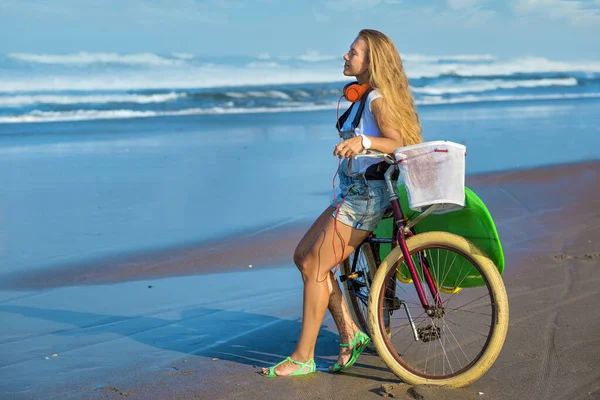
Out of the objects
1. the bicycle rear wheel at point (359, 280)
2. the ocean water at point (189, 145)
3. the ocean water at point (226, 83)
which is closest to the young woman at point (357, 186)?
the bicycle rear wheel at point (359, 280)

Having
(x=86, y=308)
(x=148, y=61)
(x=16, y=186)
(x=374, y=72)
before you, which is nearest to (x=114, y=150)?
(x=16, y=186)

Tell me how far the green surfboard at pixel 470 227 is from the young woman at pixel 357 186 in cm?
30

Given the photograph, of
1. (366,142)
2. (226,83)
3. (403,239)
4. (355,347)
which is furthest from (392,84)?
(226,83)

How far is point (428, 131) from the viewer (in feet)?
51.7

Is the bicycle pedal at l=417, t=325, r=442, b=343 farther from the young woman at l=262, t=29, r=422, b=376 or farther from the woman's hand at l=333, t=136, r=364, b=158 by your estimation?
the woman's hand at l=333, t=136, r=364, b=158

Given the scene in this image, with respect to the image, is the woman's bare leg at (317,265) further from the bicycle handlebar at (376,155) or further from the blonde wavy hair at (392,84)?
the blonde wavy hair at (392,84)

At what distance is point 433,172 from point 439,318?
77 cm

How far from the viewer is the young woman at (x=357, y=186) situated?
12.5 feet

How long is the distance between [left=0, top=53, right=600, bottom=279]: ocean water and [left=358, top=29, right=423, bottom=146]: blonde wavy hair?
3.95 meters

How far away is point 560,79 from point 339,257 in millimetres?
34831

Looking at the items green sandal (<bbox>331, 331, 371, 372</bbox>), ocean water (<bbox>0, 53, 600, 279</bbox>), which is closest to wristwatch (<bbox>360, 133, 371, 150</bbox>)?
green sandal (<bbox>331, 331, 371, 372</bbox>)

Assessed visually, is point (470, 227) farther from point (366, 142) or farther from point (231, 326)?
point (231, 326)

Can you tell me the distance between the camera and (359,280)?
4.58 m

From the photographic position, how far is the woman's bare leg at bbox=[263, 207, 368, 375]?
13.1ft
